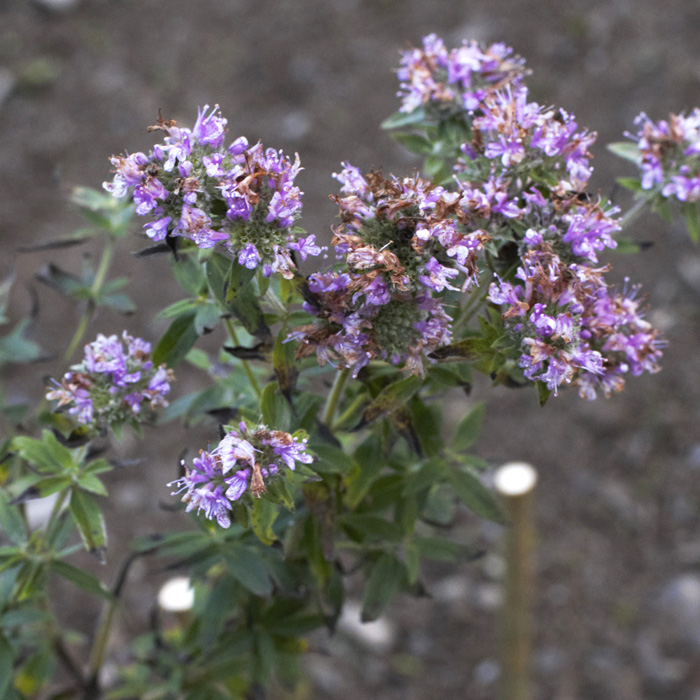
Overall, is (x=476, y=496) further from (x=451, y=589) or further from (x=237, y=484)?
(x=451, y=589)

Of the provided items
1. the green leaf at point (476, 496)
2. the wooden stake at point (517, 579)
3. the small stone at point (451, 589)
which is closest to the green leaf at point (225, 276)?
the green leaf at point (476, 496)

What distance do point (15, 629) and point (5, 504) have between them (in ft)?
1.31

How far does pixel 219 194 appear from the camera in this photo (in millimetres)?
1007

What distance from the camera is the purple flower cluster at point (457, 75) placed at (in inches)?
52.8

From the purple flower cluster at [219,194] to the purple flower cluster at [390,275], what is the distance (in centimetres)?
6

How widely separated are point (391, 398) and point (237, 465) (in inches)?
9.5

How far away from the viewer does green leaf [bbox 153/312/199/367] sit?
1246 millimetres

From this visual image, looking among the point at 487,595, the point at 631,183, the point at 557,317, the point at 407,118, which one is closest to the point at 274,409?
the point at 557,317

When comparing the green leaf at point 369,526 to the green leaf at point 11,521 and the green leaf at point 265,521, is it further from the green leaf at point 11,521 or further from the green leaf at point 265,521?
the green leaf at point 11,521

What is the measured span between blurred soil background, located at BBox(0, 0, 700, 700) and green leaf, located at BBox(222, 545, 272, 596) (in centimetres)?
76

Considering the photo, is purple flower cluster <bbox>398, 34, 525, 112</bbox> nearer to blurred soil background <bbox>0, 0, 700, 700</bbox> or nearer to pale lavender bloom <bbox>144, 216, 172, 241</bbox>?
pale lavender bloom <bbox>144, 216, 172, 241</bbox>

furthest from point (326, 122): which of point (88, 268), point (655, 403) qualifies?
point (88, 268)

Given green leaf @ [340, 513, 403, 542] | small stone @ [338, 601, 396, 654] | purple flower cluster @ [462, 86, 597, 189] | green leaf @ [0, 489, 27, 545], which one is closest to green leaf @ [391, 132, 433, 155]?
purple flower cluster @ [462, 86, 597, 189]

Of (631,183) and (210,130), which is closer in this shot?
(210,130)
